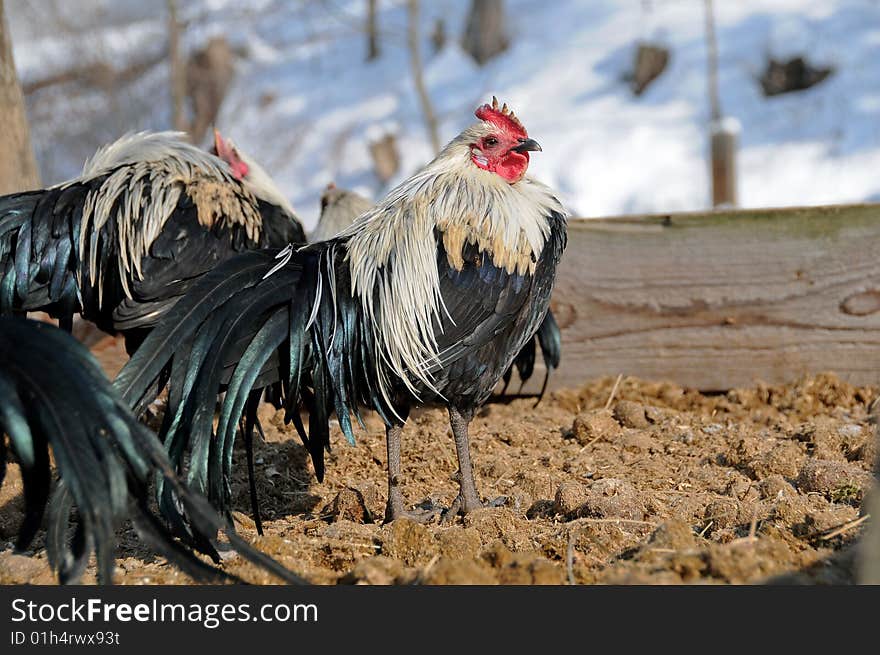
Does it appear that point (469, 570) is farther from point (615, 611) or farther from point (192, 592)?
point (192, 592)

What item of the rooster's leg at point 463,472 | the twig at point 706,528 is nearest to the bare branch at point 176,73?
the rooster's leg at point 463,472

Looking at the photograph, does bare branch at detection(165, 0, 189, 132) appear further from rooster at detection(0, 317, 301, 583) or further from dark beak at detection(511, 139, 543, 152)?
rooster at detection(0, 317, 301, 583)

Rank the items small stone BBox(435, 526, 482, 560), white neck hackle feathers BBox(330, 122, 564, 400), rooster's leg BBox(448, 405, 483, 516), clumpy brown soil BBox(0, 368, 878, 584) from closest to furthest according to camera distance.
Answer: clumpy brown soil BBox(0, 368, 878, 584)
small stone BBox(435, 526, 482, 560)
white neck hackle feathers BBox(330, 122, 564, 400)
rooster's leg BBox(448, 405, 483, 516)

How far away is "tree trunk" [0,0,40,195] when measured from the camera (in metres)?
5.71

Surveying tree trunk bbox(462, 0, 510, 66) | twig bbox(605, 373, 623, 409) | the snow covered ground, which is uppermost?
tree trunk bbox(462, 0, 510, 66)

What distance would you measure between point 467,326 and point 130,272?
6.57 feet

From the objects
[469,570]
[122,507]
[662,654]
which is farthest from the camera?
[469,570]

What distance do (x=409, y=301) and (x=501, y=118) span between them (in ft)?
3.21

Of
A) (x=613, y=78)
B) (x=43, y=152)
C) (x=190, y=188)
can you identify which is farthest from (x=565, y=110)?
(x=190, y=188)

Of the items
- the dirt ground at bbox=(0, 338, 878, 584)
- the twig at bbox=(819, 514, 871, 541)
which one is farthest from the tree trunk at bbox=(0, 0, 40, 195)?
the twig at bbox=(819, 514, 871, 541)

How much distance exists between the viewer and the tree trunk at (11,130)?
5.71 meters

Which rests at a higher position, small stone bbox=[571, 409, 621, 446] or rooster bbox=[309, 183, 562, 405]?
rooster bbox=[309, 183, 562, 405]

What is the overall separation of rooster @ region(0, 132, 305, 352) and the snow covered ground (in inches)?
321

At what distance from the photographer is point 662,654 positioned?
2.08 m
